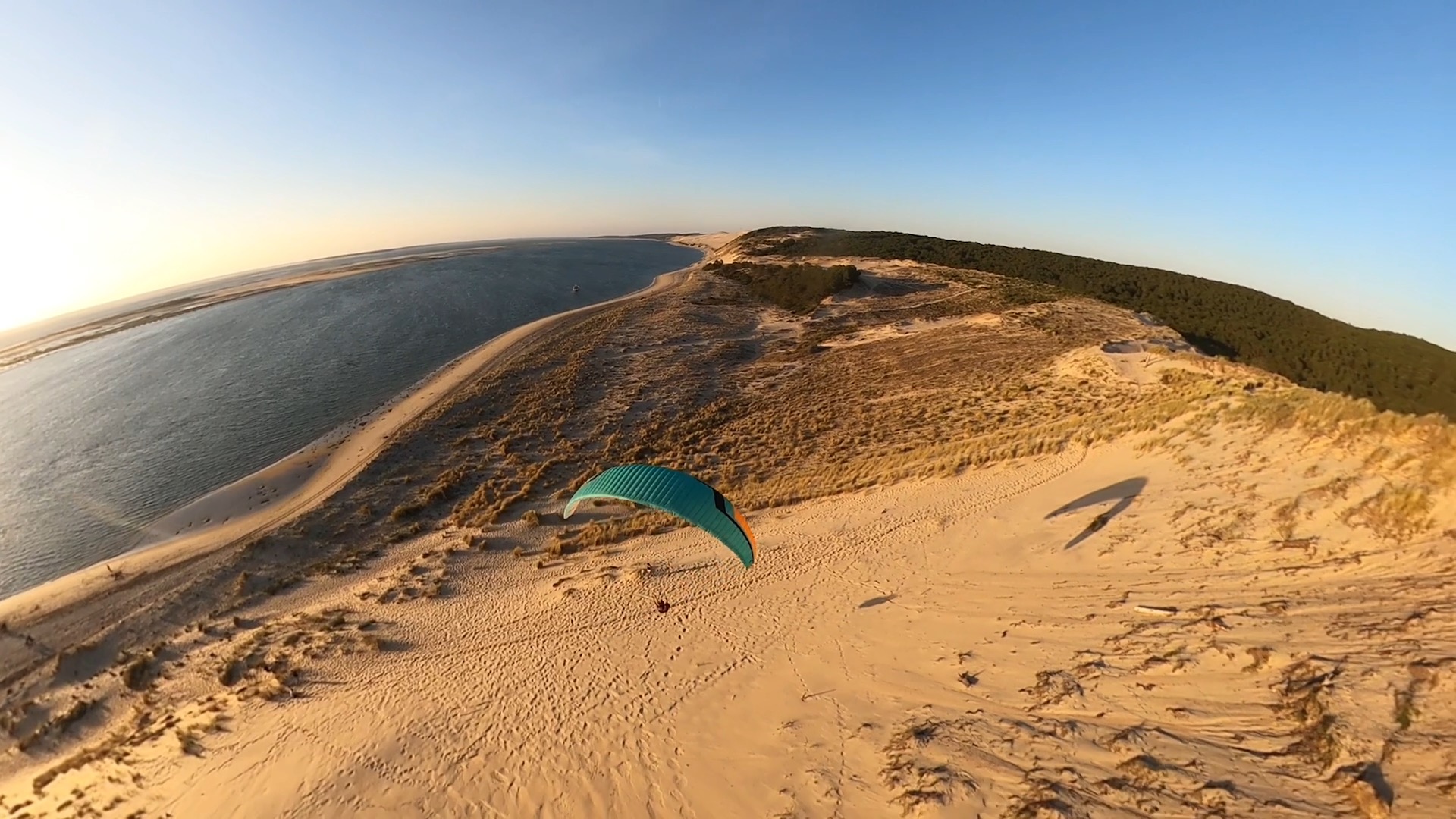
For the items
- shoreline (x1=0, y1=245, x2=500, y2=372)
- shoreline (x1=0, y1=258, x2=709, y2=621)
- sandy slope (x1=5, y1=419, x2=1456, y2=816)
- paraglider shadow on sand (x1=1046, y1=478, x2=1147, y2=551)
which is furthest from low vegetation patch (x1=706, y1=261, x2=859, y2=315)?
shoreline (x1=0, y1=245, x2=500, y2=372)

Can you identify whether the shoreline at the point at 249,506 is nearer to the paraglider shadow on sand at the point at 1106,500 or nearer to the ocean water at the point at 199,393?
the ocean water at the point at 199,393

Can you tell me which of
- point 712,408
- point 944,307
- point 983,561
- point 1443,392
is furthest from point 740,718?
point 944,307

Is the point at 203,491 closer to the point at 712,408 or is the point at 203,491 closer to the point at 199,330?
the point at 712,408

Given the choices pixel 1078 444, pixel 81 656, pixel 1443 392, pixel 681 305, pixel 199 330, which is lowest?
pixel 81 656

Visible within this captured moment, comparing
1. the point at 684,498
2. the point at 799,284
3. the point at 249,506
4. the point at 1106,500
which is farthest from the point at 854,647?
the point at 799,284

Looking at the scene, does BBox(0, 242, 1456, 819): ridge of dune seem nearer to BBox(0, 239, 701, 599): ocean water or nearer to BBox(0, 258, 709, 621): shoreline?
BBox(0, 258, 709, 621): shoreline
